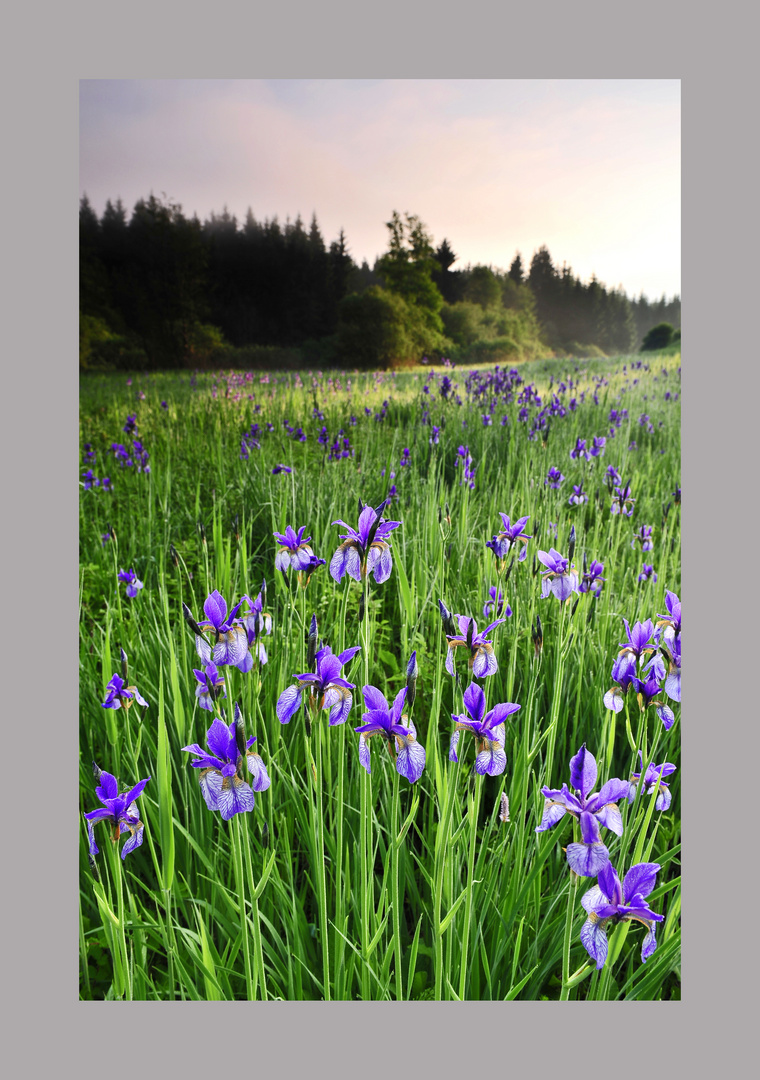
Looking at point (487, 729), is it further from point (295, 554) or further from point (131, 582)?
point (131, 582)

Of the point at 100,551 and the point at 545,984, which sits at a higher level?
the point at 100,551

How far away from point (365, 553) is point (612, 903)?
799 millimetres

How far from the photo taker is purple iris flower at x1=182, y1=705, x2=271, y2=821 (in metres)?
1.26

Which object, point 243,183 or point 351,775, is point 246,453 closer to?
point 243,183

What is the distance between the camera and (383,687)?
92.4 inches

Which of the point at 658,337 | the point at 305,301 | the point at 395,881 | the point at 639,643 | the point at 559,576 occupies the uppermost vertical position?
the point at 305,301

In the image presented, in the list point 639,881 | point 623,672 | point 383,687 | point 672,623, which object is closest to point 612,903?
point 639,881

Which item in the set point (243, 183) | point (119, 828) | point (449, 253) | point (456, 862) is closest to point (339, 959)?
point (456, 862)

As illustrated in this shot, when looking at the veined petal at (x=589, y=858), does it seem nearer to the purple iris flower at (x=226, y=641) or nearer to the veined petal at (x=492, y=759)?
the veined petal at (x=492, y=759)

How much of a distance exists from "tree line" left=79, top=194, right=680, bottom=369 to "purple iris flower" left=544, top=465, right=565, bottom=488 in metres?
0.54

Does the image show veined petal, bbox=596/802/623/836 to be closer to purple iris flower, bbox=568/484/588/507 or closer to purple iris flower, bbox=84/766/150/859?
purple iris flower, bbox=84/766/150/859

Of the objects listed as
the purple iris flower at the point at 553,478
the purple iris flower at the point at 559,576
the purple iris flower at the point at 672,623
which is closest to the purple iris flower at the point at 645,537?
the purple iris flower at the point at 553,478

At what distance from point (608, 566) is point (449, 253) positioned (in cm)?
148

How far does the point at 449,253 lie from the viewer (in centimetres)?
287
